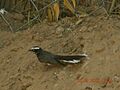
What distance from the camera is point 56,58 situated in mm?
6215

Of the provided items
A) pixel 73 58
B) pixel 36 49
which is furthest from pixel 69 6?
pixel 73 58

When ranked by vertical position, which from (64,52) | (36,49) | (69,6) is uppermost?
(69,6)

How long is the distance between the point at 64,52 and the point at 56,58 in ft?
1.05

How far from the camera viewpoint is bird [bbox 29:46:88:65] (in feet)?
20.2

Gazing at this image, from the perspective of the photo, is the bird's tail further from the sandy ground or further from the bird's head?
the bird's head

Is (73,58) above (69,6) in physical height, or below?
below

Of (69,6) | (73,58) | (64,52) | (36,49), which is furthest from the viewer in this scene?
(69,6)

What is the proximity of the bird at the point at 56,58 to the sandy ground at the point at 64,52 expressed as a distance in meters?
0.08

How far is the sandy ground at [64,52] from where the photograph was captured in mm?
5859

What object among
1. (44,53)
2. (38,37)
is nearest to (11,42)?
(38,37)

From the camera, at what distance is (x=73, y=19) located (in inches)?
284

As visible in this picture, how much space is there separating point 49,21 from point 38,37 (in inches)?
18.0

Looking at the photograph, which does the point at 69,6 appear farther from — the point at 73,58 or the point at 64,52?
the point at 73,58

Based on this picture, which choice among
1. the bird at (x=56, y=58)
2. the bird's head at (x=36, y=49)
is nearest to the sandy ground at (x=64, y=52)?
the bird at (x=56, y=58)
